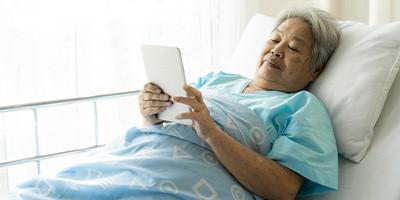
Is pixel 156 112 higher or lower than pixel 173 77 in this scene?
lower

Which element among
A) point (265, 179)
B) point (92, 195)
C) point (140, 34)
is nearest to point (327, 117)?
point (265, 179)

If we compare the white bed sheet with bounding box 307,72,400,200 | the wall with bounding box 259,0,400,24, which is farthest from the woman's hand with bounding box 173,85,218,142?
the wall with bounding box 259,0,400,24

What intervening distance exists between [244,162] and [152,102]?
284 millimetres

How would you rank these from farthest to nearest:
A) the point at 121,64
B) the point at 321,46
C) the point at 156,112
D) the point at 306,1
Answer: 1. the point at 306,1
2. the point at 121,64
3. the point at 321,46
4. the point at 156,112

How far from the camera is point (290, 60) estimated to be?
1.59m

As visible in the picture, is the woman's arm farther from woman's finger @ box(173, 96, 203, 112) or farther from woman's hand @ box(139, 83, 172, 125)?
woman's hand @ box(139, 83, 172, 125)

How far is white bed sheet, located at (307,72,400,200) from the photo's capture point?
1328mm

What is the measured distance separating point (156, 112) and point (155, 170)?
6.5 inches

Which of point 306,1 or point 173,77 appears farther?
point 306,1

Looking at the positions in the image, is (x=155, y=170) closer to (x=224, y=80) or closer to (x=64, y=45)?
(x=224, y=80)

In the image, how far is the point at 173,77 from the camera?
1.33m

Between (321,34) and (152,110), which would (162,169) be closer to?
(152,110)

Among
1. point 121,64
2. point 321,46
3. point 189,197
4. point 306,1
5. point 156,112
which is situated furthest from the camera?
point 306,1

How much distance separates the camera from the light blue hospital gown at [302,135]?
1333mm
